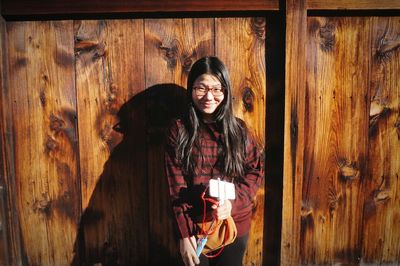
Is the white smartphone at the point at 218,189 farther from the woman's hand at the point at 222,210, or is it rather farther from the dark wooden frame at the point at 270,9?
the dark wooden frame at the point at 270,9

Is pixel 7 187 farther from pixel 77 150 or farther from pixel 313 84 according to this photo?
pixel 313 84

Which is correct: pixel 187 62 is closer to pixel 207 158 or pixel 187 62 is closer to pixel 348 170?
pixel 207 158

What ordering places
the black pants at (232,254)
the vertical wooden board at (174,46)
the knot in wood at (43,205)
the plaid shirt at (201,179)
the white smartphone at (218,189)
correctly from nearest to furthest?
the white smartphone at (218,189) → the plaid shirt at (201,179) → the black pants at (232,254) → the vertical wooden board at (174,46) → the knot in wood at (43,205)

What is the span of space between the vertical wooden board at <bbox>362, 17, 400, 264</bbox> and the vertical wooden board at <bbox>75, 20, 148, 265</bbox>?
1.49 metres

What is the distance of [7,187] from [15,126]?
1.27 feet

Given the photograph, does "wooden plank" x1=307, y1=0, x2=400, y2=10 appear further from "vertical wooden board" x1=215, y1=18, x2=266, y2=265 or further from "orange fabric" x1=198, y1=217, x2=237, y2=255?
"orange fabric" x1=198, y1=217, x2=237, y2=255

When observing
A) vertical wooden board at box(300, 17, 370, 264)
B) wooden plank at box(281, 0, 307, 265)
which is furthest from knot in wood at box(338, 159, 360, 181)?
wooden plank at box(281, 0, 307, 265)

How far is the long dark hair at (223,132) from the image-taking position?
1.67 metres

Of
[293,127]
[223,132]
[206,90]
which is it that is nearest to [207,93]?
[206,90]

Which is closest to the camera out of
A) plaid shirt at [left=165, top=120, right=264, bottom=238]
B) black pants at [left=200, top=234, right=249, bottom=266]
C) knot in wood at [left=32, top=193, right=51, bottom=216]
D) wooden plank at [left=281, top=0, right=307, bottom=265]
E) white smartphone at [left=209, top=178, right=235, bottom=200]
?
white smartphone at [left=209, top=178, right=235, bottom=200]

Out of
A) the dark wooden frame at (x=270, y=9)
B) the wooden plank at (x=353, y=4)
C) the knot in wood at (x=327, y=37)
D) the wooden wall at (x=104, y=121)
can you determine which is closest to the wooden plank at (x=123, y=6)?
the dark wooden frame at (x=270, y=9)

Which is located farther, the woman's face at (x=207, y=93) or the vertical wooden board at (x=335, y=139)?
the vertical wooden board at (x=335, y=139)

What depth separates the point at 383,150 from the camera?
220 centimetres

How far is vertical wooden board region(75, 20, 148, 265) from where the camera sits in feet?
6.82
